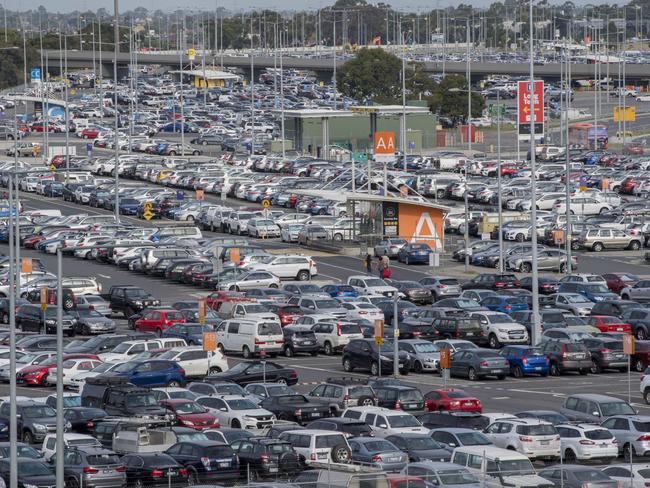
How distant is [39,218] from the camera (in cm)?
8588

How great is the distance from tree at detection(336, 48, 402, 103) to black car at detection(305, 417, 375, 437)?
441ft

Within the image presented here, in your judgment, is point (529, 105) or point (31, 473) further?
point (529, 105)

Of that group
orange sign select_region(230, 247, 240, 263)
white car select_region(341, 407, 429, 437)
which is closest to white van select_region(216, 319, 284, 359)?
white car select_region(341, 407, 429, 437)

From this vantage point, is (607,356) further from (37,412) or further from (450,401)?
(37,412)

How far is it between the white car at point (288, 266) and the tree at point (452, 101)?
82.3 meters

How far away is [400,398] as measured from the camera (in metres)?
40.8

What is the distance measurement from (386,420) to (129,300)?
2536cm

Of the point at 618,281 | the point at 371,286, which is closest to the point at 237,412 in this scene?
the point at 371,286

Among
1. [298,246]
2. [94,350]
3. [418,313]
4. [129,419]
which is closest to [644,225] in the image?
[298,246]

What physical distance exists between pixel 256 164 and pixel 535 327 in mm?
65690

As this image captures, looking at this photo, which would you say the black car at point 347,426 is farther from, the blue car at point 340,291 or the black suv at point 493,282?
the black suv at point 493,282

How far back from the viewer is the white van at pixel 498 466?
29719 mm

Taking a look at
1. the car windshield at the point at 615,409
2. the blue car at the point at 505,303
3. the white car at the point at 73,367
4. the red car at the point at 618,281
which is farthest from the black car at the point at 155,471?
the red car at the point at 618,281

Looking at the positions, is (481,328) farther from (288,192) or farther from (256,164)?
(256,164)
